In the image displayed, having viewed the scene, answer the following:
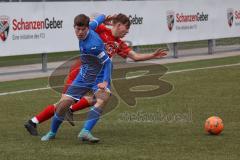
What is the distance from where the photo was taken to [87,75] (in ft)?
30.8

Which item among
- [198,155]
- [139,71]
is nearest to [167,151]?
[198,155]

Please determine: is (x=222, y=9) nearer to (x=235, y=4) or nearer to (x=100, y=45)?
(x=235, y=4)

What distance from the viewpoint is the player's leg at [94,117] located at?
9.00 m

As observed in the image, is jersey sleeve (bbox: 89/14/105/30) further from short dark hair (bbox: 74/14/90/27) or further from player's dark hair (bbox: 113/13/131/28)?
short dark hair (bbox: 74/14/90/27)

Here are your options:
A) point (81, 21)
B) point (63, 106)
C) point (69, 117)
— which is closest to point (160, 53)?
point (81, 21)

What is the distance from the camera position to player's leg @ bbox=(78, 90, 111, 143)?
29.5ft

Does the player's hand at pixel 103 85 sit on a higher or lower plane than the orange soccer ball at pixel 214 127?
higher

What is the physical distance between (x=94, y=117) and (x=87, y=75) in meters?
0.61

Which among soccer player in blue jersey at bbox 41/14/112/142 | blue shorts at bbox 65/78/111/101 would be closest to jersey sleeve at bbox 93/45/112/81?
soccer player in blue jersey at bbox 41/14/112/142

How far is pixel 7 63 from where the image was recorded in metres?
22.4

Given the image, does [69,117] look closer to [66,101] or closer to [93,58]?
[66,101]

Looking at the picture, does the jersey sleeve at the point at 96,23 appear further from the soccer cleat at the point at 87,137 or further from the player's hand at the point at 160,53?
the soccer cleat at the point at 87,137

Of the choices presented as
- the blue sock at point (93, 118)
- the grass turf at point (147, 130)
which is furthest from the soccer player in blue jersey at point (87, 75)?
the grass turf at point (147, 130)

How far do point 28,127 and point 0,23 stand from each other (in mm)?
9509
